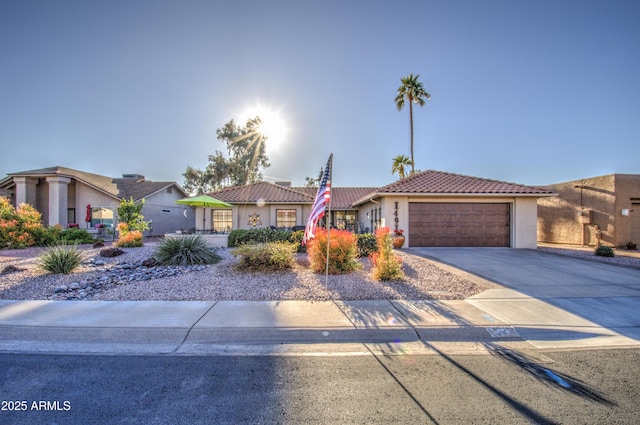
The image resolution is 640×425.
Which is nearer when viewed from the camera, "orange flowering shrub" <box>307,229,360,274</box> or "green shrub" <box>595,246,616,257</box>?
"orange flowering shrub" <box>307,229,360,274</box>

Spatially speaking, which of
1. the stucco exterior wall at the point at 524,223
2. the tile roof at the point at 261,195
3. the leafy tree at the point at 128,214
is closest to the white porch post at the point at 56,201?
the leafy tree at the point at 128,214

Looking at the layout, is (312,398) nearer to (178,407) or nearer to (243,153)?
(178,407)

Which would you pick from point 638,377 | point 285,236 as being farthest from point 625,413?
point 285,236

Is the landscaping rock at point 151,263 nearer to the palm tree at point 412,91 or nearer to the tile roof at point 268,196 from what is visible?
the tile roof at point 268,196

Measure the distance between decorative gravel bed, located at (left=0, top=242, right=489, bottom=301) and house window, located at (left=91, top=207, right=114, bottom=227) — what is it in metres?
14.6

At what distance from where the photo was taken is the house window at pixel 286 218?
22016 mm

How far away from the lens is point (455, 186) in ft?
51.2

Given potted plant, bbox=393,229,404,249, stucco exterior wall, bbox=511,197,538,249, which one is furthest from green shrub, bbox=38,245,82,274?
stucco exterior wall, bbox=511,197,538,249

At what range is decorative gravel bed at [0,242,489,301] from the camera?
6.44 meters

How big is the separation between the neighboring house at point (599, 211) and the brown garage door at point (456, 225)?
18.2ft

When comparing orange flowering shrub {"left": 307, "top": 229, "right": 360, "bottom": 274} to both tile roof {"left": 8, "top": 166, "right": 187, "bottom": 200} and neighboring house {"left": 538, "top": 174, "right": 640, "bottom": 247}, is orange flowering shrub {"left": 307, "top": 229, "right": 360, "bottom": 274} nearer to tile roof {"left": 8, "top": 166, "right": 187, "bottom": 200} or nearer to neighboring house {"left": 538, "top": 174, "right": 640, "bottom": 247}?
neighboring house {"left": 538, "top": 174, "right": 640, "bottom": 247}

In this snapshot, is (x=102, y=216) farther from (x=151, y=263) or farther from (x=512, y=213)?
(x=512, y=213)

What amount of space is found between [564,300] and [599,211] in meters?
14.4

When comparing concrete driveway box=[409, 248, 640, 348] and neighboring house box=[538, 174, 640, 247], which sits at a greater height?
neighboring house box=[538, 174, 640, 247]
